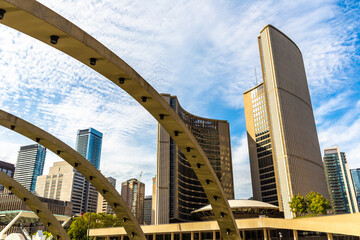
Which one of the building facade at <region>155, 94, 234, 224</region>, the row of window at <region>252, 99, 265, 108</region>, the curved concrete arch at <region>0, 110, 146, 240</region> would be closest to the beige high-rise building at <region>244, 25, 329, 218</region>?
the row of window at <region>252, 99, 265, 108</region>

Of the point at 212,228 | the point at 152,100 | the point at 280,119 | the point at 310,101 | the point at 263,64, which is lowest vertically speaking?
the point at 212,228

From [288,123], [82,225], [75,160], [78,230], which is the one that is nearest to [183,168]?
[288,123]

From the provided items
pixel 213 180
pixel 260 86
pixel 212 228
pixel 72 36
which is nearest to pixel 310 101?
pixel 260 86

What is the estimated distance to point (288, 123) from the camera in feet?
299

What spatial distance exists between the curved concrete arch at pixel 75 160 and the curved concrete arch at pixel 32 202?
836 cm

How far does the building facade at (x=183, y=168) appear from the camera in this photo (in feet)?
343

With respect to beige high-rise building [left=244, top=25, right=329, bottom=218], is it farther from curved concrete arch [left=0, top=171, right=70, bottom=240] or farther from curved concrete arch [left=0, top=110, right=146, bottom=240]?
curved concrete arch [left=0, top=171, right=70, bottom=240]

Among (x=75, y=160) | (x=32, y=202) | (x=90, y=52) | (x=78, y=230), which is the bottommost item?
(x=78, y=230)

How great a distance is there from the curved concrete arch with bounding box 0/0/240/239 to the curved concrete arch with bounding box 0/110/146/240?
1135cm

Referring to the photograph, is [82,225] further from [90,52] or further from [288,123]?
[90,52]

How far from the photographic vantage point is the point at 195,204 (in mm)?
130500

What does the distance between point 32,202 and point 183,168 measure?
95152mm

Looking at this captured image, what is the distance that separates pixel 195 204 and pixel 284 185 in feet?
183

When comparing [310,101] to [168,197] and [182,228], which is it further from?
[182,228]
